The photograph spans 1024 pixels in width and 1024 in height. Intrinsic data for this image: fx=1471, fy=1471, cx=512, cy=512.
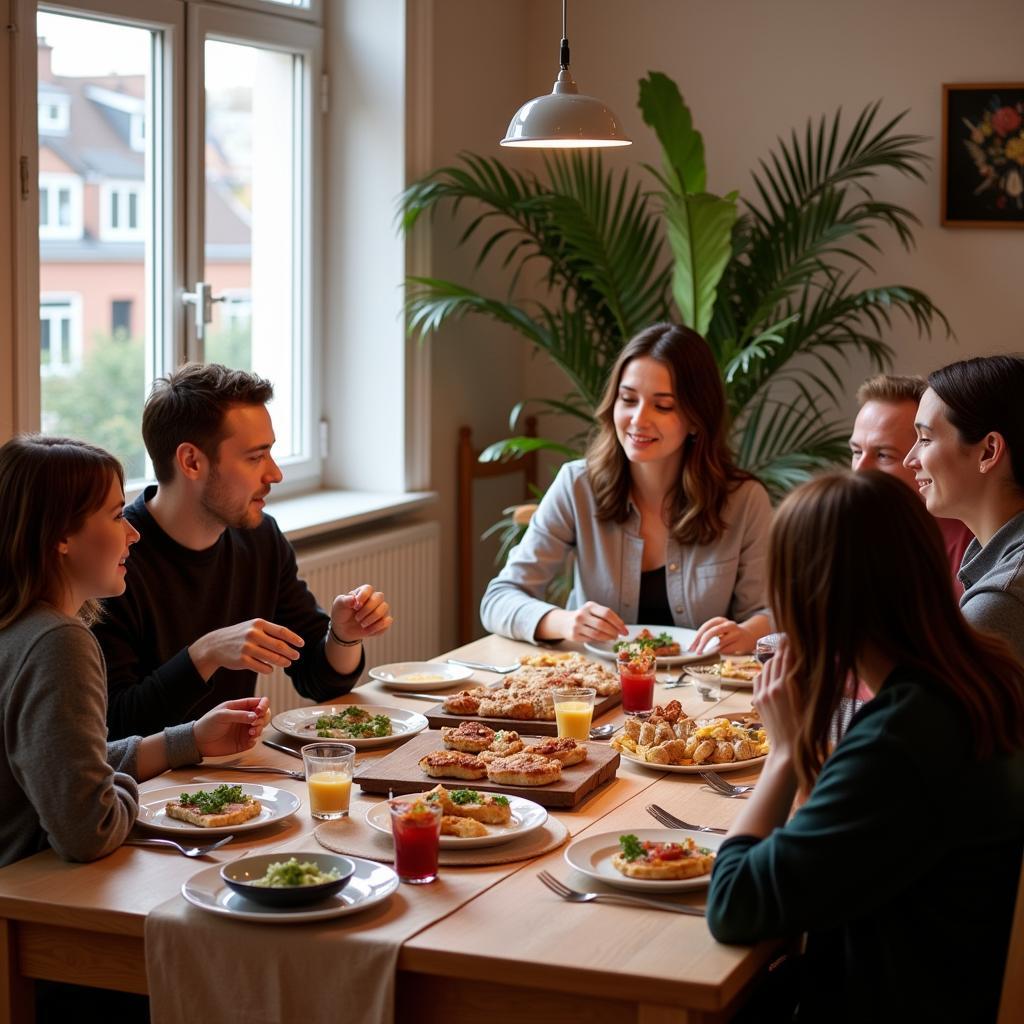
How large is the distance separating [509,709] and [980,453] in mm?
837

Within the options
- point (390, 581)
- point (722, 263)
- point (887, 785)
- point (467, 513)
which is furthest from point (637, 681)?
point (467, 513)

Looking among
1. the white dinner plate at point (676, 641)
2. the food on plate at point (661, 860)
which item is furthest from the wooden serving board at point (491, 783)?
the white dinner plate at point (676, 641)

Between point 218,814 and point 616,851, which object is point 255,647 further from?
point 616,851

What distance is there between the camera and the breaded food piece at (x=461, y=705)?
2.43 metres

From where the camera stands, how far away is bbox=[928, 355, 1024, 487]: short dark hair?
2146mm

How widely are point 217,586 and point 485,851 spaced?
100cm

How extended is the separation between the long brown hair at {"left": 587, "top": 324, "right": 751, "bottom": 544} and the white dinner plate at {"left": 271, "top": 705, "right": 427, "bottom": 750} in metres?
1.01

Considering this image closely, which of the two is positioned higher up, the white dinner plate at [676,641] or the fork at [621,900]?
the white dinner plate at [676,641]

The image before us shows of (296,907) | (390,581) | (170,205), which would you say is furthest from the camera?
(390,581)

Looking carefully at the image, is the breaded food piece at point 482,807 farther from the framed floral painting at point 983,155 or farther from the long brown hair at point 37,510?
the framed floral painting at point 983,155

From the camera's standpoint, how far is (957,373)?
2.21m

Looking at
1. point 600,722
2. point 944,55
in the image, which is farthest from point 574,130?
point 944,55

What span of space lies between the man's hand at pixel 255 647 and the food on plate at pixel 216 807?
0.29 m

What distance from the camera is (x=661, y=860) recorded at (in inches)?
67.0
